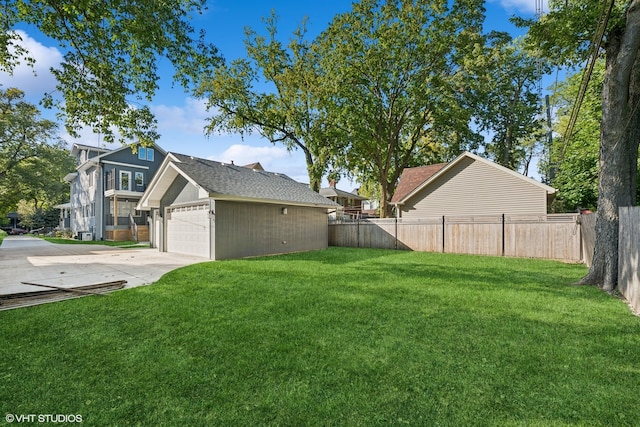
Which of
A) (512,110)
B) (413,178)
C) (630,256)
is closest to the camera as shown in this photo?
(630,256)

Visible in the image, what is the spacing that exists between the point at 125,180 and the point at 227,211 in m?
14.5

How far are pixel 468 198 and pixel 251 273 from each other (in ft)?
37.8

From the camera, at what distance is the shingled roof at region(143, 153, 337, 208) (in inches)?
432

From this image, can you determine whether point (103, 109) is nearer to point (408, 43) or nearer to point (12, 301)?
point (12, 301)

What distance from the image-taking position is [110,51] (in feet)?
24.3

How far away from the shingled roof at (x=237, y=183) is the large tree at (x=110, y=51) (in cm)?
279

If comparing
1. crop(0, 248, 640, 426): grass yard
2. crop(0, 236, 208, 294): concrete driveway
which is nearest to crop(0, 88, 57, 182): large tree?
crop(0, 236, 208, 294): concrete driveway

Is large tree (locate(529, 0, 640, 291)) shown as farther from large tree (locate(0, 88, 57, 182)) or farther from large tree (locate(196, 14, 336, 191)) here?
large tree (locate(0, 88, 57, 182))

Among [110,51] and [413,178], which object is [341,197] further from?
[110,51]

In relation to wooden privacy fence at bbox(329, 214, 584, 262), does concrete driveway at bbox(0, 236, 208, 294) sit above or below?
below

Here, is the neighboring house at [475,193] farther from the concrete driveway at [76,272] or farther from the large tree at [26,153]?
the large tree at [26,153]

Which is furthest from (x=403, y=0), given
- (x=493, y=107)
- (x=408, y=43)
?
(x=493, y=107)

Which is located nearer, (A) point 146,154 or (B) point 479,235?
(B) point 479,235

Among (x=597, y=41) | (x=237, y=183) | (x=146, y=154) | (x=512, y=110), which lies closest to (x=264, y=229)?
(x=237, y=183)
